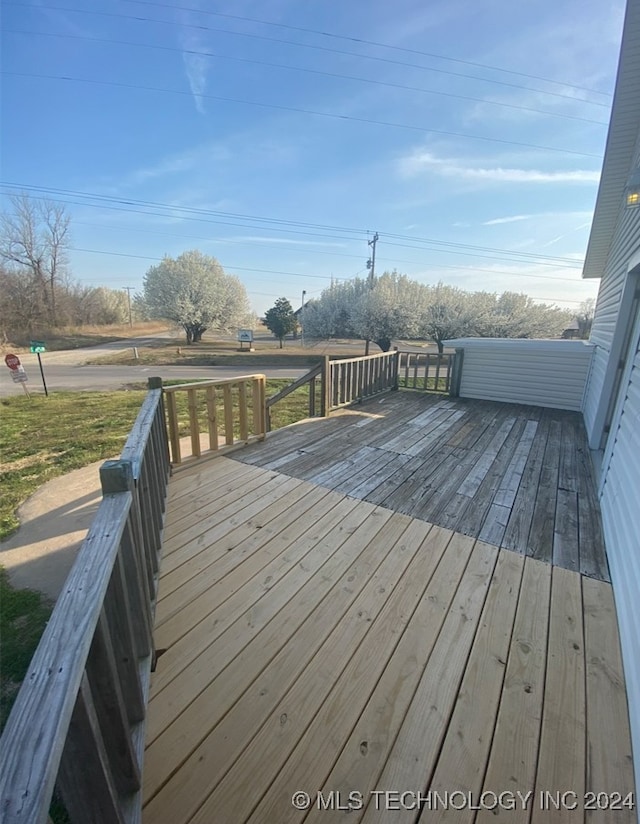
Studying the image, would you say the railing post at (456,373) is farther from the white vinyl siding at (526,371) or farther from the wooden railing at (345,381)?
the wooden railing at (345,381)

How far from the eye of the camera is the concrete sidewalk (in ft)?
7.47

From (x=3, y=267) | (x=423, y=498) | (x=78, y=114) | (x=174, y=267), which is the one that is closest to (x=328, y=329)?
(x=174, y=267)

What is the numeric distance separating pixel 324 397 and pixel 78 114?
8.41 m

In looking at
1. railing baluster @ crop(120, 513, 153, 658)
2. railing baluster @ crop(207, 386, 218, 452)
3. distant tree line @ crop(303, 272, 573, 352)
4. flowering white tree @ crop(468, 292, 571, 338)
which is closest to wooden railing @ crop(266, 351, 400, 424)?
railing baluster @ crop(207, 386, 218, 452)

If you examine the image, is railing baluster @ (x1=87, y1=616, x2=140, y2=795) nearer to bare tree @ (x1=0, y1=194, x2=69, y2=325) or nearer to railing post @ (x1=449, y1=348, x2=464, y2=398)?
railing post @ (x1=449, y1=348, x2=464, y2=398)

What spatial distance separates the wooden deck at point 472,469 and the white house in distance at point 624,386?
187mm

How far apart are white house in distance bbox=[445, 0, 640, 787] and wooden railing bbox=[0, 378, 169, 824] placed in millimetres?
1546

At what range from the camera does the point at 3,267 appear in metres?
23.2

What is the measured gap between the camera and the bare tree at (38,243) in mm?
23078

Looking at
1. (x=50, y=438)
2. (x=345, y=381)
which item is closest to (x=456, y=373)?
(x=345, y=381)

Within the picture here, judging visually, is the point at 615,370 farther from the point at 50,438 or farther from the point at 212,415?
the point at 50,438

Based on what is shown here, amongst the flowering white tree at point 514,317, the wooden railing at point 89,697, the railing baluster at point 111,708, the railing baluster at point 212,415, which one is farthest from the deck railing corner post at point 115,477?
the flowering white tree at point 514,317

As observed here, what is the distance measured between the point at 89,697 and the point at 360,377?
531cm

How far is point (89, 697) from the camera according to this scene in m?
0.64
